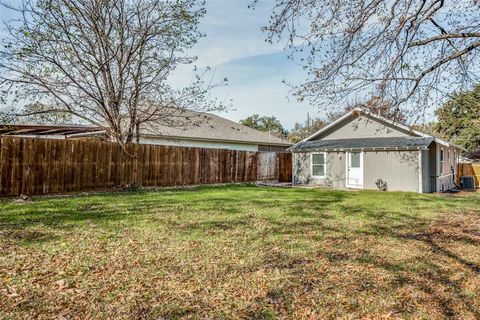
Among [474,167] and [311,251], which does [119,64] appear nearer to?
[311,251]

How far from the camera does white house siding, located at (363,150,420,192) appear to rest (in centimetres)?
1430

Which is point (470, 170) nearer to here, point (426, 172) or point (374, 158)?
point (426, 172)

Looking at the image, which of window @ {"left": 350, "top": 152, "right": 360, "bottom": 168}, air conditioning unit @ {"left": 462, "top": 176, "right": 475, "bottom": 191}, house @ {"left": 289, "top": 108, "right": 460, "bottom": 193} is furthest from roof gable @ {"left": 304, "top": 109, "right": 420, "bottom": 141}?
air conditioning unit @ {"left": 462, "top": 176, "right": 475, "bottom": 191}

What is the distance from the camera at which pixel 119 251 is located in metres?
4.48

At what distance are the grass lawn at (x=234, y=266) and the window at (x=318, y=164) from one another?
32.4 ft

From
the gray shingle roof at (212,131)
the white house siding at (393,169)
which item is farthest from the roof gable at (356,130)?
the gray shingle roof at (212,131)

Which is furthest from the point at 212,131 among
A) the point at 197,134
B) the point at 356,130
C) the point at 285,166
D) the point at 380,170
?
the point at 380,170

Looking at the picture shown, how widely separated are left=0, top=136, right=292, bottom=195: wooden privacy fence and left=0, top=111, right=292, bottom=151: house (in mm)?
1599

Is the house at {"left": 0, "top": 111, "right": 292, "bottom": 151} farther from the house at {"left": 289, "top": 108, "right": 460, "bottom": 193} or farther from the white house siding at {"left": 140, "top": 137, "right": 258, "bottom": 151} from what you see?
the house at {"left": 289, "top": 108, "right": 460, "bottom": 193}

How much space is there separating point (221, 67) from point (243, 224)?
7994mm

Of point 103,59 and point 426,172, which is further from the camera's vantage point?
point 426,172

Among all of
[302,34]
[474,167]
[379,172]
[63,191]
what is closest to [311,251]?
[302,34]

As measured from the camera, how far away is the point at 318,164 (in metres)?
17.4

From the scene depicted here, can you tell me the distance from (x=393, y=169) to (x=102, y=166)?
12.2m
